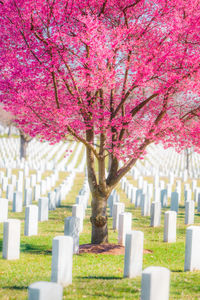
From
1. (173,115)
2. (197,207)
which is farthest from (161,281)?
(197,207)

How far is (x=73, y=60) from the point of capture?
8.12 metres

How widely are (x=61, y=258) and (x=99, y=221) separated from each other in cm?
322

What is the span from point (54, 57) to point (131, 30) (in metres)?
1.63

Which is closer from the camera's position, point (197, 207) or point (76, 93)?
point (76, 93)

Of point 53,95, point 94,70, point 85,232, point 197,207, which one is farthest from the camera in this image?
point 197,207

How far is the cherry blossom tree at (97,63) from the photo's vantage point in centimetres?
757

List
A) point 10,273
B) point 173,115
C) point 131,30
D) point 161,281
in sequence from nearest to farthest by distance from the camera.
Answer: point 161,281 → point 10,273 → point 131,30 → point 173,115

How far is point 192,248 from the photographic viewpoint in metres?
6.73

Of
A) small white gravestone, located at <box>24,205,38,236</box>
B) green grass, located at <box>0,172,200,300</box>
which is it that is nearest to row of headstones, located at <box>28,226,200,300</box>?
green grass, located at <box>0,172,200,300</box>

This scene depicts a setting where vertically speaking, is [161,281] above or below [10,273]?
above

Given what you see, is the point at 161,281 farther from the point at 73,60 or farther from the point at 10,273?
the point at 73,60

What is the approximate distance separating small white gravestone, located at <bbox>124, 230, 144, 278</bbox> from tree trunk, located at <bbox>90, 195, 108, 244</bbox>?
273cm

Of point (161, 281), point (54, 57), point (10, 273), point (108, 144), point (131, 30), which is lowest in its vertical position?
point (10, 273)

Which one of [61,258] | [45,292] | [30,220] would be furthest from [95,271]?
[30,220]
